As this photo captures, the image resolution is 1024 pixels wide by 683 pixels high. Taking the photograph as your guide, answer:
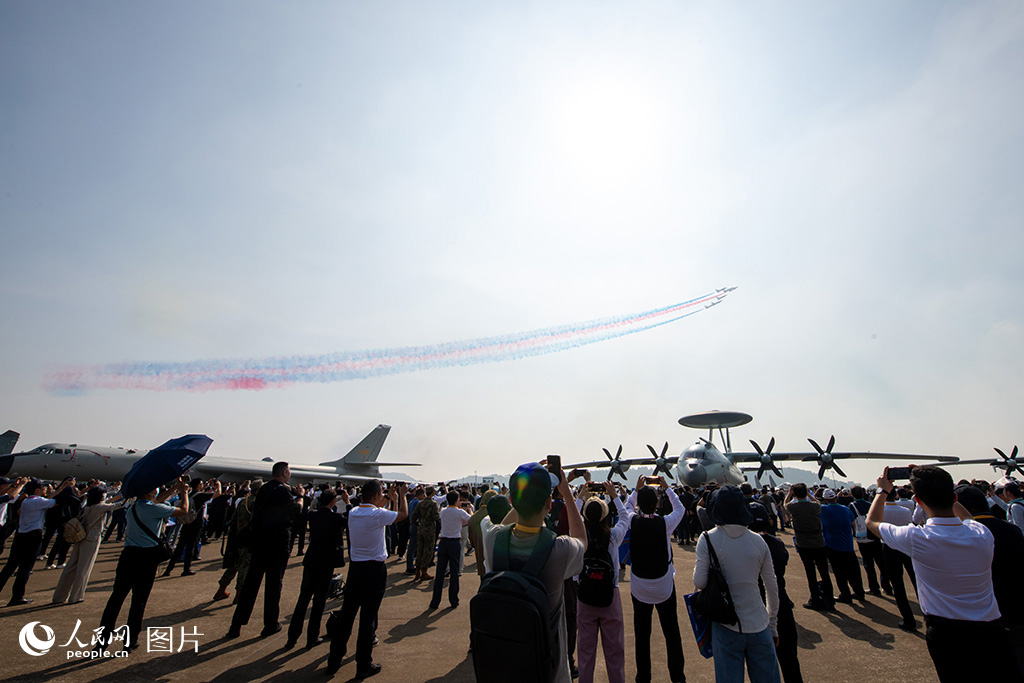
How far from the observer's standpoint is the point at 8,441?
28375 millimetres

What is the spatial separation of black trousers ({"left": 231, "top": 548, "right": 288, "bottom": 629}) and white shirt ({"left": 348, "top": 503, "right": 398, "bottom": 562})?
1993 mm

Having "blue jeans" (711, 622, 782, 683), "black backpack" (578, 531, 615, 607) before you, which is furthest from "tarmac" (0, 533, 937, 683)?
"blue jeans" (711, 622, 782, 683)

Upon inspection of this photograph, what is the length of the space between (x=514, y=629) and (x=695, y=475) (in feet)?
78.3

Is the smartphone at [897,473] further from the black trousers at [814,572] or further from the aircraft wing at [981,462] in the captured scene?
the aircraft wing at [981,462]

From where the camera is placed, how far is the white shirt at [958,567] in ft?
10.6

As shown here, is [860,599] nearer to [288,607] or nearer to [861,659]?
[861,659]

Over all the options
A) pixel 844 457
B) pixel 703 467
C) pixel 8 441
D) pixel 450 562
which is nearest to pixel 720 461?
pixel 703 467

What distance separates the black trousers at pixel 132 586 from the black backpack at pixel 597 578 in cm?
553

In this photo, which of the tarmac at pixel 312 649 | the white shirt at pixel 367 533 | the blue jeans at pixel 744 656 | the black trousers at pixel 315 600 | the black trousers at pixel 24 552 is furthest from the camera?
the black trousers at pixel 24 552

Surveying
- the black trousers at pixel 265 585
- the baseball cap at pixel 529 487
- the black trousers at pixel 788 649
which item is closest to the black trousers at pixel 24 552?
the black trousers at pixel 265 585

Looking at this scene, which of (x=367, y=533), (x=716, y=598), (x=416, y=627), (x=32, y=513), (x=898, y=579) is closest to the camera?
(x=716, y=598)

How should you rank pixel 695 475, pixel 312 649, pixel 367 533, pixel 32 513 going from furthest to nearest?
pixel 695 475 < pixel 32 513 < pixel 312 649 < pixel 367 533

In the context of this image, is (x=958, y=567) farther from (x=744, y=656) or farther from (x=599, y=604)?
(x=599, y=604)

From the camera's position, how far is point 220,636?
690cm
